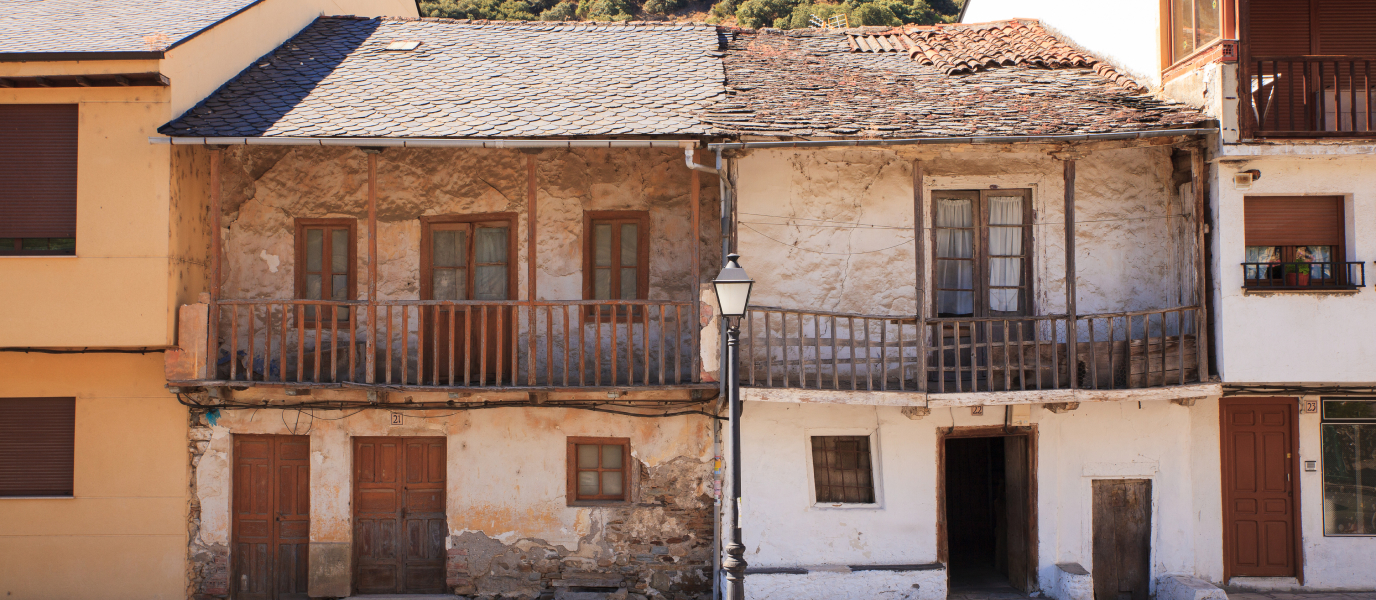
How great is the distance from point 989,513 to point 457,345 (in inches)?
271

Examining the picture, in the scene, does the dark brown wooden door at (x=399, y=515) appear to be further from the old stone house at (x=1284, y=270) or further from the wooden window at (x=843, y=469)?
the old stone house at (x=1284, y=270)

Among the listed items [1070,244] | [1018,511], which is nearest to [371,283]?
[1070,244]

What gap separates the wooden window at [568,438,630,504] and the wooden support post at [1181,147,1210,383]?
5897 millimetres

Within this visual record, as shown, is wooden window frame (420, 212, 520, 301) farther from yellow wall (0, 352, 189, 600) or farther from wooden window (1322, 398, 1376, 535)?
wooden window (1322, 398, 1376, 535)

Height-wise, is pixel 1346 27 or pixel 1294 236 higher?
pixel 1346 27

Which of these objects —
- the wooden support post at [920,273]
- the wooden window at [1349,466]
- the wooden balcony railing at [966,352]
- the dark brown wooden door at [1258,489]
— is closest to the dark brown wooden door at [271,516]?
the wooden balcony railing at [966,352]

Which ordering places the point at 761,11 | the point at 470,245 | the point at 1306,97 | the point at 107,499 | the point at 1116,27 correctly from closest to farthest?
1. the point at 1306,97
2. the point at 107,499
3. the point at 470,245
4. the point at 1116,27
5. the point at 761,11

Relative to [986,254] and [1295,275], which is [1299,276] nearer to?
[1295,275]

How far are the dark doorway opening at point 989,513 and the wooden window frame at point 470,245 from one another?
527cm

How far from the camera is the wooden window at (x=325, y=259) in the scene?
10867mm

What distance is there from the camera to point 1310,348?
31.2 ft

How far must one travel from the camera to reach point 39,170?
9.52 m

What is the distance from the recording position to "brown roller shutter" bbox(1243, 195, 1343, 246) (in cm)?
985

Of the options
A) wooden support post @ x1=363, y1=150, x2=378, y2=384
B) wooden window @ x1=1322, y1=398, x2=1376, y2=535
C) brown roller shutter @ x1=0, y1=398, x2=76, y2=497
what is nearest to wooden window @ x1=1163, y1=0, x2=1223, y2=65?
wooden window @ x1=1322, y1=398, x2=1376, y2=535
